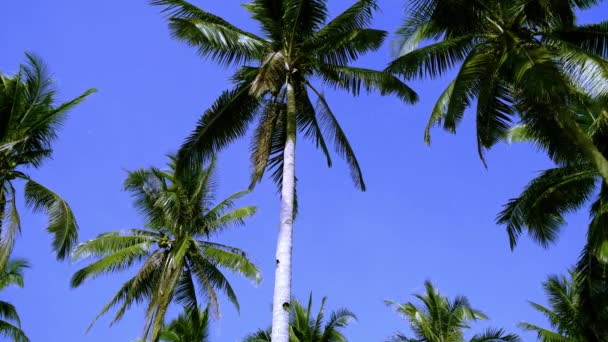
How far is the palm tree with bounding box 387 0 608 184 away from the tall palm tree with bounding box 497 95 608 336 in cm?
116

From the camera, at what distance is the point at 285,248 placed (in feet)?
37.7

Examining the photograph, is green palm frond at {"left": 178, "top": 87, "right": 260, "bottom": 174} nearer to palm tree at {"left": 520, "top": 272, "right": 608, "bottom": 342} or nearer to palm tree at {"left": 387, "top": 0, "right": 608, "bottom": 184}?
palm tree at {"left": 387, "top": 0, "right": 608, "bottom": 184}

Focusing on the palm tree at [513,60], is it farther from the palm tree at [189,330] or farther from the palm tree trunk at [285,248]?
the palm tree at [189,330]

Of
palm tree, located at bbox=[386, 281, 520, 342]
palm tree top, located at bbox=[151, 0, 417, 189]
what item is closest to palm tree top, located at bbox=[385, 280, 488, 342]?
palm tree, located at bbox=[386, 281, 520, 342]

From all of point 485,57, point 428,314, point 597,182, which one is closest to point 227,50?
→ point 485,57

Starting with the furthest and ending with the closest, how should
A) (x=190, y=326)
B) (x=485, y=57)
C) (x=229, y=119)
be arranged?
(x=190, y=326) < (x=229, y=119) < (x=485, y=57)

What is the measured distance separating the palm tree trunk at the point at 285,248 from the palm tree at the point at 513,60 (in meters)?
3.47

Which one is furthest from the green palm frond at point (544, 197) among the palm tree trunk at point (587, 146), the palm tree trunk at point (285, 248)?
the palm tree trunk at point (285, 248)

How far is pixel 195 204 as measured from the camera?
20344 millimetres

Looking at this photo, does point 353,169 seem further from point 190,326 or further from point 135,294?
point 190,326

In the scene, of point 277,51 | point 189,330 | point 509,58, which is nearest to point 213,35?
point 277,51

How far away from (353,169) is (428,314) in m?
10.1

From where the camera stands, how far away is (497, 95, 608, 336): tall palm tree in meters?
15.1

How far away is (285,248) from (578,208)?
9919mm
